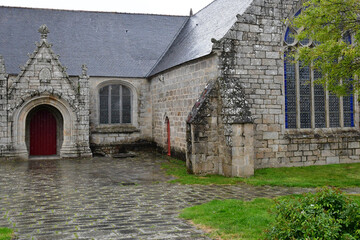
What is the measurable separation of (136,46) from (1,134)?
28.0 ft

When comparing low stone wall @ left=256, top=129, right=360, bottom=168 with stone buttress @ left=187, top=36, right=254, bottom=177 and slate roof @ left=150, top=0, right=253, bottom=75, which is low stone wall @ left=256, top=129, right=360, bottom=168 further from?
slate roof @ left=150, top=0, right=253, bottom=75

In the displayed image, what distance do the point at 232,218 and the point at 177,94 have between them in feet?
32.5

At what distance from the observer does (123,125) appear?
65.1ft

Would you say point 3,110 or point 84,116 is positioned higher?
point 3,110

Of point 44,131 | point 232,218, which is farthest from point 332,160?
point 44,131

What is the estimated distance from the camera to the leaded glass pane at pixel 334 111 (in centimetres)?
1352

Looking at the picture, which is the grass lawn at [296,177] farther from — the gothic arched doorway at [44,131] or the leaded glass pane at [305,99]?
the gothic arched doorway at [44,131]

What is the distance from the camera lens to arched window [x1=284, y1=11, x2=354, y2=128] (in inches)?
509

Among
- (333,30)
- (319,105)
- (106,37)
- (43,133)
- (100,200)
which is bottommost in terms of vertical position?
(100,200)

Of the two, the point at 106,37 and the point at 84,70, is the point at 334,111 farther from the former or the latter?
the point at 106,37

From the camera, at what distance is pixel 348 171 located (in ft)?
39.3

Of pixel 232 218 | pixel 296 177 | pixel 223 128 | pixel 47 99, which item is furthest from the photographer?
pixel 47 99

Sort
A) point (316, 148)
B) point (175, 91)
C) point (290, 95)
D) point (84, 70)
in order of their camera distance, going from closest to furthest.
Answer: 1. point (316, 148)
2. point (290, 95)
3. point (175, 91)
4. point (84, 70)

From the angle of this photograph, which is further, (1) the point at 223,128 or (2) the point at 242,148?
(1) the point at 223,128
